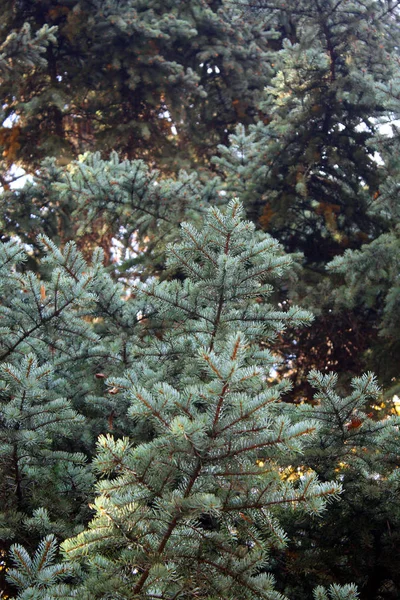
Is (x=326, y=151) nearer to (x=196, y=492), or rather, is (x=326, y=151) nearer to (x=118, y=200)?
(x=118, y=200)

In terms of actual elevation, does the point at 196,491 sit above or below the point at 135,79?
below

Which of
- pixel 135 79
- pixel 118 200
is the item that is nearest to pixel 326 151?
pixel 118 200

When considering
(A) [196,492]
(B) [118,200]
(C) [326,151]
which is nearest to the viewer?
(A) [196,492]

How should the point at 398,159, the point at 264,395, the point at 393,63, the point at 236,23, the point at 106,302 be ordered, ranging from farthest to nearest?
the point at 236,23
the point at 393,63
the point at 398,159
the point at 106,302
the point at 264,395

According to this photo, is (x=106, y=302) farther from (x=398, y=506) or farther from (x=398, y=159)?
(x=398, y=159)

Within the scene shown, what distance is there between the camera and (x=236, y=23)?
343 inches

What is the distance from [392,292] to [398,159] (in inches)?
47.8

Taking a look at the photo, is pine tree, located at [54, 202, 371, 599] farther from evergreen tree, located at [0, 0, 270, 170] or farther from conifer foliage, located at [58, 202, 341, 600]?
evergreen tree, located at [0, 0, 270, 170]

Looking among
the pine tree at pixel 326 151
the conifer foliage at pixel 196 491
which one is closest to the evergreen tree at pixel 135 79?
the pine tree at pixel 326 151

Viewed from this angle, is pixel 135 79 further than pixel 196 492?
Yes

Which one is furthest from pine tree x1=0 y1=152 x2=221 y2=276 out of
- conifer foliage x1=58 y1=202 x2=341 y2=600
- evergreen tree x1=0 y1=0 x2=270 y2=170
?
conifer foliage x1=58 y1=202 x2=341 y2=600

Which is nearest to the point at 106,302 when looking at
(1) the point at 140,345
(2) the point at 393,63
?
(1) the point at 140,345

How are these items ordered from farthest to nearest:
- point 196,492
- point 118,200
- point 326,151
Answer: point 326,151, point 118,200, point 196,492

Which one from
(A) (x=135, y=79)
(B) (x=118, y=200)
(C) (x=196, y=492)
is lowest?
(C) (x=196, y=492)
